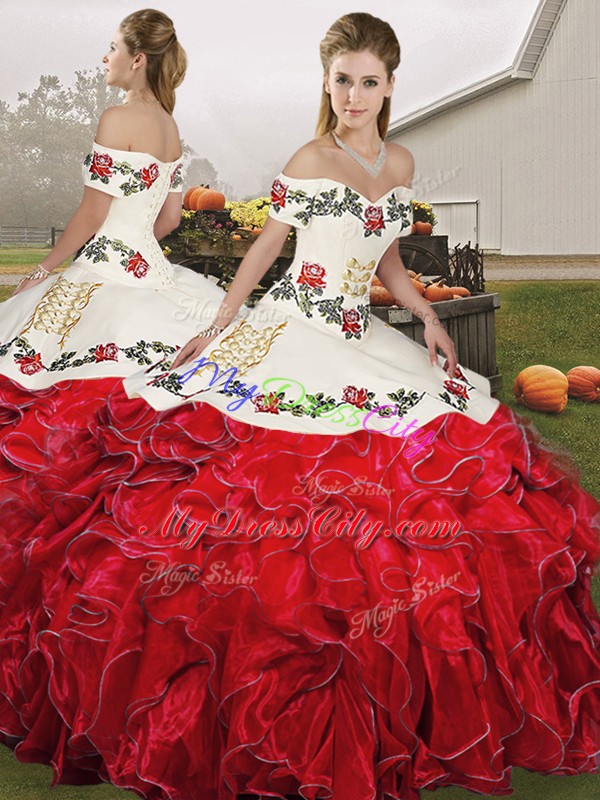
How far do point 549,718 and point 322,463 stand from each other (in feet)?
3.08

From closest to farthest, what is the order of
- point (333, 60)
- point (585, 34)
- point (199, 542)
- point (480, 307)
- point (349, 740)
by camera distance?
point (349, 740)
point (199, 542)
point (333, 60)
point (480, 307)
point (585, 34)

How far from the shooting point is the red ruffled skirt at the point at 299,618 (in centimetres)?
258

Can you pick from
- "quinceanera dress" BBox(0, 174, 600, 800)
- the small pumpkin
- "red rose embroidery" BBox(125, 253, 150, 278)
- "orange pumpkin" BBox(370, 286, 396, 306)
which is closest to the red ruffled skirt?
"quinceanera dress" BBox(0, 174, 600, 800)

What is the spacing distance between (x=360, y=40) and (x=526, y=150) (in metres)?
5.49

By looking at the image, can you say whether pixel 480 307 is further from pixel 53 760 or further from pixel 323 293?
pixel 53 760

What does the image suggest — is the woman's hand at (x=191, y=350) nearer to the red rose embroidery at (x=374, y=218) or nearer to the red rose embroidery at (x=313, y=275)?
the red rose embroidery at (x=313, y=275)

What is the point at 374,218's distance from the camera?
3.06 metres

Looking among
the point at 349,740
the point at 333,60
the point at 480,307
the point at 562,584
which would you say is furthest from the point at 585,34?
the point at 349,740

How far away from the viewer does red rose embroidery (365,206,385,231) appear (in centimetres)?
304

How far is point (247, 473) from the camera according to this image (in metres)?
2.81

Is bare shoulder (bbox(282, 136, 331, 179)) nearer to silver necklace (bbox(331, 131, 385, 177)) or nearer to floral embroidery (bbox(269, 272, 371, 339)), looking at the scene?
silver necklace (bbox(331, 131, 385, 177))

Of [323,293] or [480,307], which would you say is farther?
[480,307]

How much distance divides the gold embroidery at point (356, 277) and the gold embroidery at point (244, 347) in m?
0.23

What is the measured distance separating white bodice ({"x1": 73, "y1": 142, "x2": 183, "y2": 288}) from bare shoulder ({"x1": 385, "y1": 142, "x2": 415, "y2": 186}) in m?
0.99
